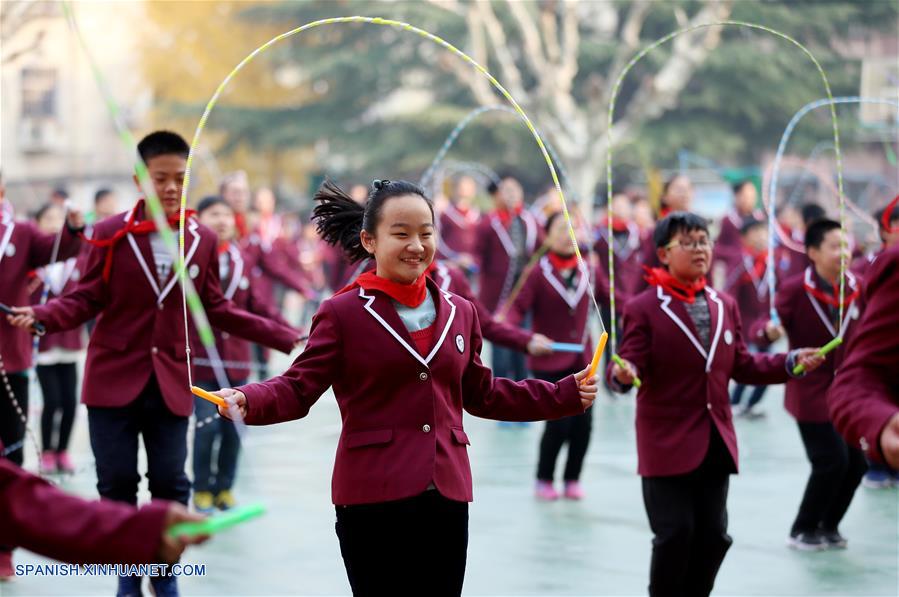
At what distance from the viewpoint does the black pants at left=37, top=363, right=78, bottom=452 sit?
9766 millimetres

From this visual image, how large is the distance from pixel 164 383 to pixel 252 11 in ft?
114

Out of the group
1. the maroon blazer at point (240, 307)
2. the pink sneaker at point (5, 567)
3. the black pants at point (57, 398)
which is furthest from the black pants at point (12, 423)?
the black pants at point (57, 398)

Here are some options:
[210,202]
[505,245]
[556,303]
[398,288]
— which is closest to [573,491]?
[556,303]

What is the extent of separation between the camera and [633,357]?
19.1ft

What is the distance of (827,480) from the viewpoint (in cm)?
724

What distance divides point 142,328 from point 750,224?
8481mm

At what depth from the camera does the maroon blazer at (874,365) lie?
11.4ft

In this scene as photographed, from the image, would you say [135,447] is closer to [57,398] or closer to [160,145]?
[160,145]

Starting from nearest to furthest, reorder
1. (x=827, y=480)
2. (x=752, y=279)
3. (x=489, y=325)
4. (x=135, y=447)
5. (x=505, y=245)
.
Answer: (x=135, y=447) → (x=827, y=480) → (x=489, y=325) → (x=752, y=279) → (x=505, y=245)

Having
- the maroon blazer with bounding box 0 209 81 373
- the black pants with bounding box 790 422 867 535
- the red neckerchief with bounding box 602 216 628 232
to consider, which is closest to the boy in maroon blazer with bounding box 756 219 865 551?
the black pants with bounding box 790 422 867 535

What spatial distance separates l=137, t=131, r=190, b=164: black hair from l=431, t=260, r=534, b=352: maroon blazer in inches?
66.3

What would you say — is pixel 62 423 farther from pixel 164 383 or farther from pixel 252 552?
pixel 164 383

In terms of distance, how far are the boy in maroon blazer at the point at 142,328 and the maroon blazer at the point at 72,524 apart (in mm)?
2854

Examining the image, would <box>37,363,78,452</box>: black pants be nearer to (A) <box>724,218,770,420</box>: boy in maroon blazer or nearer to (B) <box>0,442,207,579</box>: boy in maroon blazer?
(A) <box>724,218,770,420</box>: boy in maroon blazer
